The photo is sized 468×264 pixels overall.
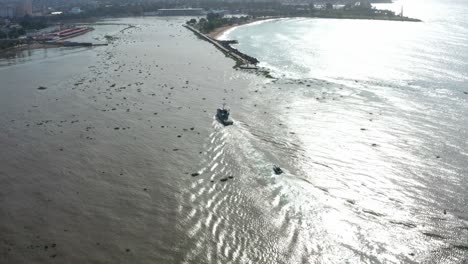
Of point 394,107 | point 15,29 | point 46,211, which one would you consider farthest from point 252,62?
point 15,29

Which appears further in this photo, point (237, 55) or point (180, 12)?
point (180, 12)

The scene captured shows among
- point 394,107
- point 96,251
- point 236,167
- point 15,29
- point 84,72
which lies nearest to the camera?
point 96,251

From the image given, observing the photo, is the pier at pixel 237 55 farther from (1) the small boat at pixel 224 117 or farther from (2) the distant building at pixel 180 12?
(2) the distant building at pixel 180 12

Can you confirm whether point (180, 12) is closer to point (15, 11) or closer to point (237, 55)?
point (15, 11)

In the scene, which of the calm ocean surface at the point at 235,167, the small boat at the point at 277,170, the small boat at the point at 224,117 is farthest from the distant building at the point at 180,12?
the small boat at the point at 277,170

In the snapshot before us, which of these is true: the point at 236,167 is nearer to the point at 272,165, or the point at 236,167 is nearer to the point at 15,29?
the point at 272,165

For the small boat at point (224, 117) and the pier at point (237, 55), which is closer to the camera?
the small boat at point (224, 117)

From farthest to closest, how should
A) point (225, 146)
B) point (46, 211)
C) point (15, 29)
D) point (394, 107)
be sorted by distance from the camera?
1. point (15, 29)
2. point (394, 107)
3. point (225, 146)
4. point (46, 211)

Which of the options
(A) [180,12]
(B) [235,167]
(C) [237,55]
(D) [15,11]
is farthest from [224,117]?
(D) [15,11]

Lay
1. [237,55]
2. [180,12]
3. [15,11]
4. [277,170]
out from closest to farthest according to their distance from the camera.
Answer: [277,170]
[237,55]
[15,11]
[180,12]
